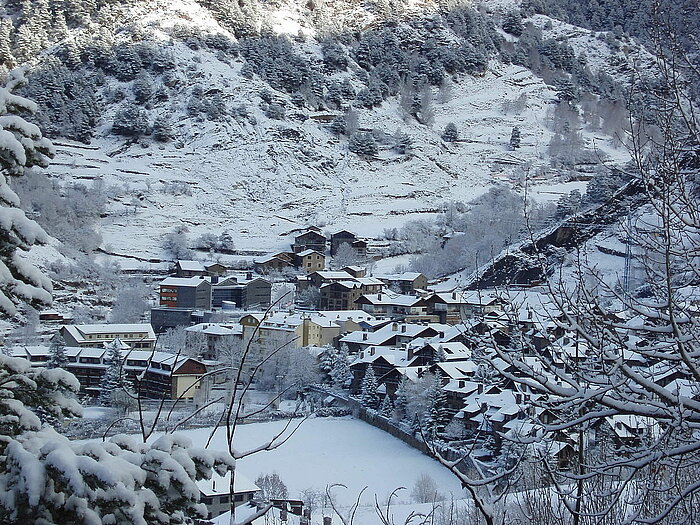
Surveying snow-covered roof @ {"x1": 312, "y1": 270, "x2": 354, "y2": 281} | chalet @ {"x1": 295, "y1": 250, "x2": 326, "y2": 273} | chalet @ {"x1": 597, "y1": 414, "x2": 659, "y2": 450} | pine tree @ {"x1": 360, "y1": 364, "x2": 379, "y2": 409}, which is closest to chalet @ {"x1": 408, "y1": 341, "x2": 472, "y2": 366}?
pine tree @ {"x1": 360, "y1": 364, "x2": 379, "y2": 409}

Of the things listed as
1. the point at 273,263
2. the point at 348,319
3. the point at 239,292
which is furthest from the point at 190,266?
the point at 348,319

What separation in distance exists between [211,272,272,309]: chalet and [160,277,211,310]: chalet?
2.26ft

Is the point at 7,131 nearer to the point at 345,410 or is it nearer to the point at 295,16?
the point at 345,410

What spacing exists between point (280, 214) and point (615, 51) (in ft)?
106

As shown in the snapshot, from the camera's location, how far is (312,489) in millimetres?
8945

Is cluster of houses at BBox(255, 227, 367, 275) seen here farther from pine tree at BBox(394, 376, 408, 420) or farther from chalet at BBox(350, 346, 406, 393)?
pine tree at BBox(394, 376, 408, 420)

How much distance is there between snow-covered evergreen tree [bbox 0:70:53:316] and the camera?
1.46 m

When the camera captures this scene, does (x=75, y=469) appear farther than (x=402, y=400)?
No

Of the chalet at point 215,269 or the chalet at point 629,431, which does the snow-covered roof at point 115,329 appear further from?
the chalet at point 629,431

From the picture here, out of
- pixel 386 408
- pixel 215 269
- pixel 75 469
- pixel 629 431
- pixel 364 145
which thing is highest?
pixel 75 469

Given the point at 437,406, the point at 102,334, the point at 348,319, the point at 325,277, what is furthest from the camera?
the point at 325,277

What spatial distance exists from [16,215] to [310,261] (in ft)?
73.2

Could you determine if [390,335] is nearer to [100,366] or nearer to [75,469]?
[100,366]

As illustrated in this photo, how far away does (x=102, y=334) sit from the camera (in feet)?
A: 52.9
